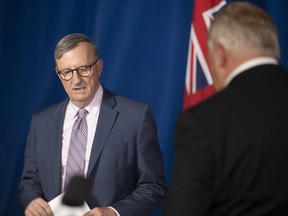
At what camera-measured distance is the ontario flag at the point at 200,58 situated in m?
2.77

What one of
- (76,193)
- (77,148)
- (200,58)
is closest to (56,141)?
(77,148)

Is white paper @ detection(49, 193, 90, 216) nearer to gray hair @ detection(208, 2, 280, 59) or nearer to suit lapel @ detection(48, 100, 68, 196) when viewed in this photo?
suit lapel @ detection(48, 100, 68, 196)

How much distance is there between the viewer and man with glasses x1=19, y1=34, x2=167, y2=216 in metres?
2.08

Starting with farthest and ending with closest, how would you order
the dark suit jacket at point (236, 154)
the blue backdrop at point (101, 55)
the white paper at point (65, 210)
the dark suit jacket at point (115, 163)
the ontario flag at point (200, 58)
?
the blue backdrop at point (101, 55) → the ontario flag at point (200, 58) → the dark suit jacket at point (115, 163) → the white paper at point (65, 210) → the dark suit jacket at point (236, 154)

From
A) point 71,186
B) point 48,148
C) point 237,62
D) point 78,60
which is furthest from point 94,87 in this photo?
point 237,62

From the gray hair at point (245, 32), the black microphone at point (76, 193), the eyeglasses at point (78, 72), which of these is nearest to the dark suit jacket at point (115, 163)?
the eyeglasses at point (78, 72)

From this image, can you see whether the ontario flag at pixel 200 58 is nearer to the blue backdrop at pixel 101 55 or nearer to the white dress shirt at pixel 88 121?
the blue backdrop at pixel 101 55

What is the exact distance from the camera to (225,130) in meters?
1.13

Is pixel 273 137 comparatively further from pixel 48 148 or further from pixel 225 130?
pixel 48 148

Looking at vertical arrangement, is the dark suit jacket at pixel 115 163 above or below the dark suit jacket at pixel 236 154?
below

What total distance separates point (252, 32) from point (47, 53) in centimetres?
229

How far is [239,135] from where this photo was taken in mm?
1118

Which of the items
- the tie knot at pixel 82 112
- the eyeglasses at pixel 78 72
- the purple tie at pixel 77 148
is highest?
the eyeglasses at pixel 78 72

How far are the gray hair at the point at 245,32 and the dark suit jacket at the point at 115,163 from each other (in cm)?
99
